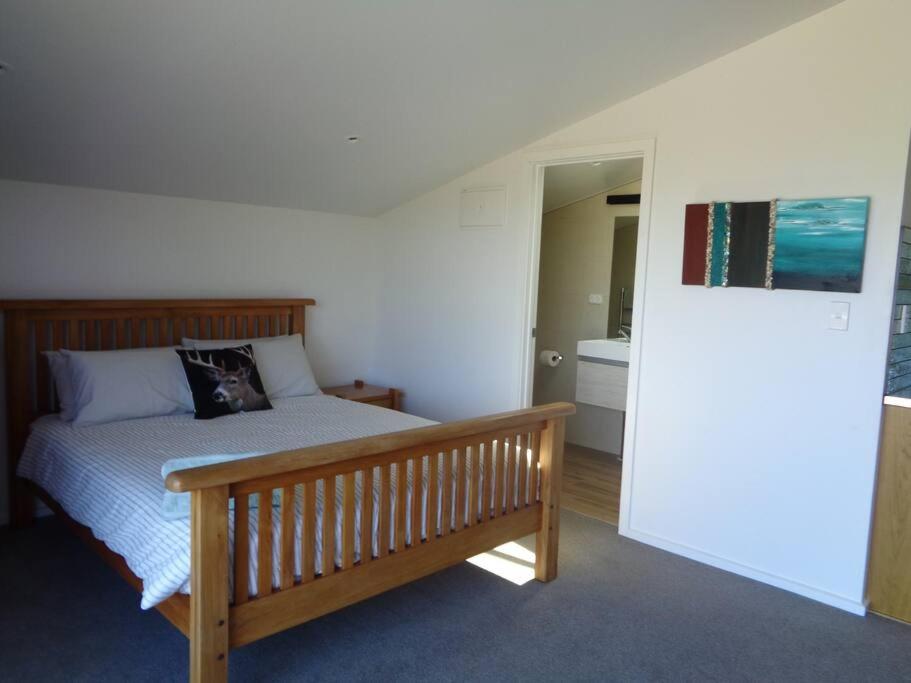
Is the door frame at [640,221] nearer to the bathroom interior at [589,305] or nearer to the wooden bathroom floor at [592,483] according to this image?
the wooden bathroom floor at [592,483]

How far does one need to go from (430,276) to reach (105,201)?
191 centimetres

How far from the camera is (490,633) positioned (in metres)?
2.44

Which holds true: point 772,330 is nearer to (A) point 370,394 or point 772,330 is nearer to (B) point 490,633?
(B) point 490,633

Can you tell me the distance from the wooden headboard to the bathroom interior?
2.25m

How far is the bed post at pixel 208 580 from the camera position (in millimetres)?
1763

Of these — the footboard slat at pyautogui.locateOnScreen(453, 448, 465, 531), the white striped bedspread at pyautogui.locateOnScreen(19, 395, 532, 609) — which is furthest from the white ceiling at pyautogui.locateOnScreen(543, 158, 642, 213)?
the footboard slat at pyautogui.locateOnScreen(453, 448, 465, 531)

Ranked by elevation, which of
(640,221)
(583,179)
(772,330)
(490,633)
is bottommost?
(490,633)

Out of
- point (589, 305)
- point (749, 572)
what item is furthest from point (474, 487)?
point (589, 305)

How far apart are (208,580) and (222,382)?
1677mm

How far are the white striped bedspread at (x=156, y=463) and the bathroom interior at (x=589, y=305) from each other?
178 cm

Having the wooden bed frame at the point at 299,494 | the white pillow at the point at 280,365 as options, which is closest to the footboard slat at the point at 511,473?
the wooden bed frame at the point at 299,494

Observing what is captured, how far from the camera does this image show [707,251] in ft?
9.95

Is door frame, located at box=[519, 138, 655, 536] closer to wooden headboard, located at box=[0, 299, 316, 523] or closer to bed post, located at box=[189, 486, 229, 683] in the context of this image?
wooden headboard, located at box=[0, 299, 316, 523]

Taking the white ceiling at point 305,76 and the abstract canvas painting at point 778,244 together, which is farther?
the abstract canvas painting at point 778,244
